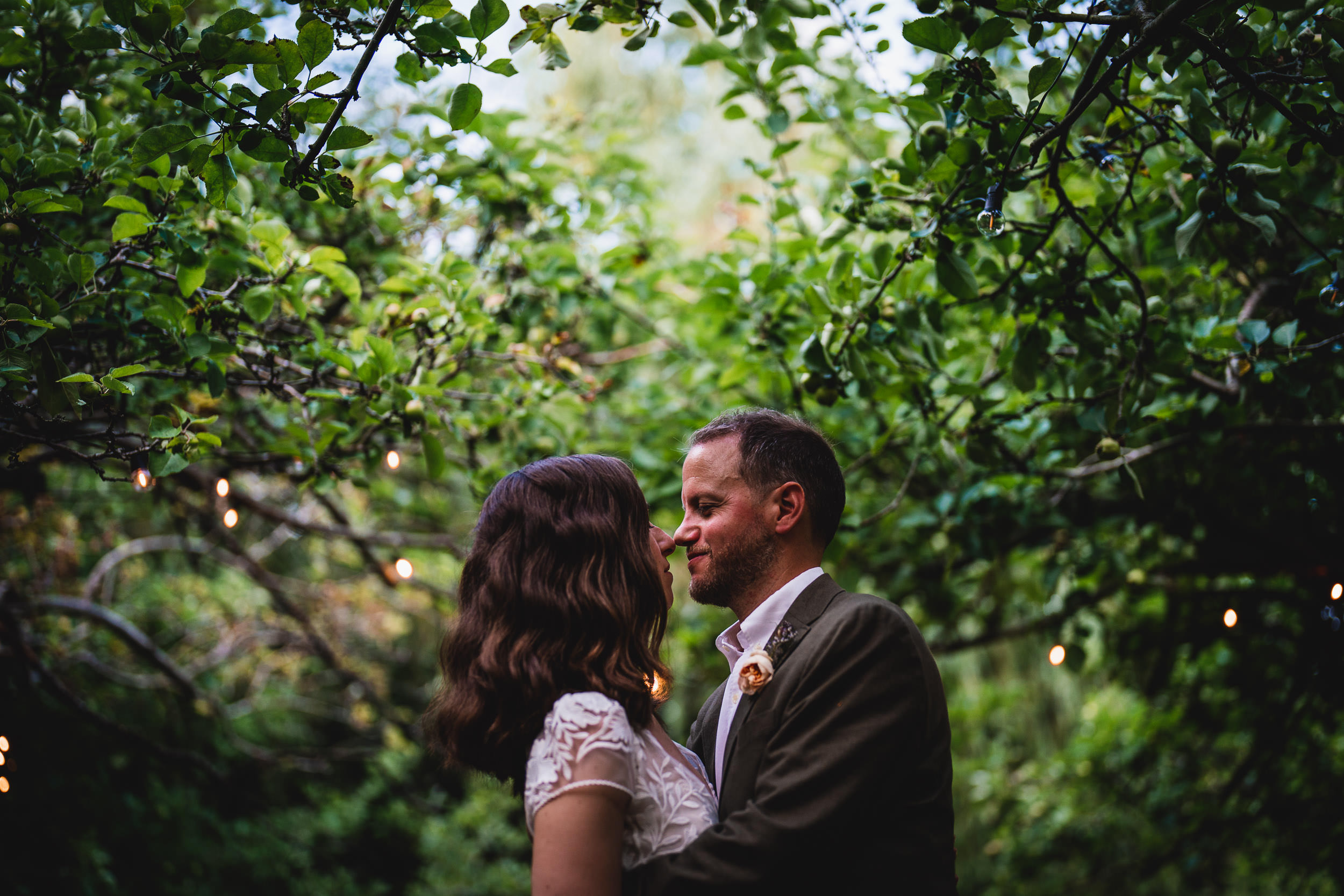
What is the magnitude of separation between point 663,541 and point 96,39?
4.97ft

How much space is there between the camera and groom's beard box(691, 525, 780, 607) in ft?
6.09

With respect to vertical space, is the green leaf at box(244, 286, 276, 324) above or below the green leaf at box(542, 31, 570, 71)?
below

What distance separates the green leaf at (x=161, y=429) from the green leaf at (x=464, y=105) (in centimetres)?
97

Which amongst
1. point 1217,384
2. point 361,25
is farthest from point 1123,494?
point 361,25

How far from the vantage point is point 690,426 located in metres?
3.42

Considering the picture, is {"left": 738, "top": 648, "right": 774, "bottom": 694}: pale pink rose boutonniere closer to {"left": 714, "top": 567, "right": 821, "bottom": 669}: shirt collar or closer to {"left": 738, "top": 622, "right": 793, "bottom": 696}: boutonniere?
{"left": 738, "top": 622, "right": 793, "bottom": 696}: boutonniere

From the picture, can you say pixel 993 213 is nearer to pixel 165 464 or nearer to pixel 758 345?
pixel 758 345

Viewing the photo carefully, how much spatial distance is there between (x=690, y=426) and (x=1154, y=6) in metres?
2.14

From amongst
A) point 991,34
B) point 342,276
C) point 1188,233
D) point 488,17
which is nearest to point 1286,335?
point 1188,233

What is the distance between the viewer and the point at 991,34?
1.68m

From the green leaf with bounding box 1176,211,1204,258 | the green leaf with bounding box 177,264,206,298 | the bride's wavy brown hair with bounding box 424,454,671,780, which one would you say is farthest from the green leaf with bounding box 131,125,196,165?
the green leaf with bounding box 1176,211,1204,258

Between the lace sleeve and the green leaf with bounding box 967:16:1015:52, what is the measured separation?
5.03ft

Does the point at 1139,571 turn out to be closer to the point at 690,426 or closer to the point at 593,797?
the point at 690,426

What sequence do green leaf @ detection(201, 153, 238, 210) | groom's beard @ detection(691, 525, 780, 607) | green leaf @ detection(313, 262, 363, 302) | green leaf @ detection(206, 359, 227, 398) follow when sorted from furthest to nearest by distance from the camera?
1. green leaf @ detection(313, 262, 363, 302)
2. green leaf @ detection(206, 359, 227, 398)
3. groom's beard @ detection(691, 525, 780, 607)
4. green leaf @ detection(201, 153, 238, 210)
